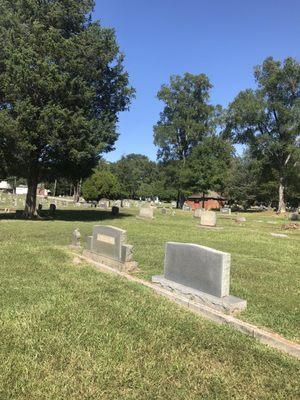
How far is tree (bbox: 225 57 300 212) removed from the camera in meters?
47.6

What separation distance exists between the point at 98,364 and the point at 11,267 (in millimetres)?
5450

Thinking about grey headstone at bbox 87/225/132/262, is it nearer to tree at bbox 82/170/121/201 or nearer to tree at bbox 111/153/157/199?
tree at bbox 82/170/121/201

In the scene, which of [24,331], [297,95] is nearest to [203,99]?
[297,95]

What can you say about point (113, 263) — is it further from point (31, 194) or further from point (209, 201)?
point (209, 201)

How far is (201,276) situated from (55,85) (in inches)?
701

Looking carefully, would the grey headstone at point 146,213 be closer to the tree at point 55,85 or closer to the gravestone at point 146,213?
the gravestone at point 146,213

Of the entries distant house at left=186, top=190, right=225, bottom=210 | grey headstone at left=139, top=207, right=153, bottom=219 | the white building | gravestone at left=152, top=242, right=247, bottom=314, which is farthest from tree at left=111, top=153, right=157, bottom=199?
gravestone at left=152, top=242, right=247, bottom=314

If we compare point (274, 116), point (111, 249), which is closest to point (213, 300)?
point (111, 249)

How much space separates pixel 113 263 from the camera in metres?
9.77

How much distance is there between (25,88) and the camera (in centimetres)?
2227

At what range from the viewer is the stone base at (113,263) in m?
9.36

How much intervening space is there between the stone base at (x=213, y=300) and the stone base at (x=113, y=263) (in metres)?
2.02

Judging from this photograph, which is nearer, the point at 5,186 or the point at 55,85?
the point at 55,85

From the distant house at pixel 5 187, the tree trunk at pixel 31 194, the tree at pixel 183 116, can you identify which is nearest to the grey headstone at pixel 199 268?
the tree trunk at pixel 31 194
